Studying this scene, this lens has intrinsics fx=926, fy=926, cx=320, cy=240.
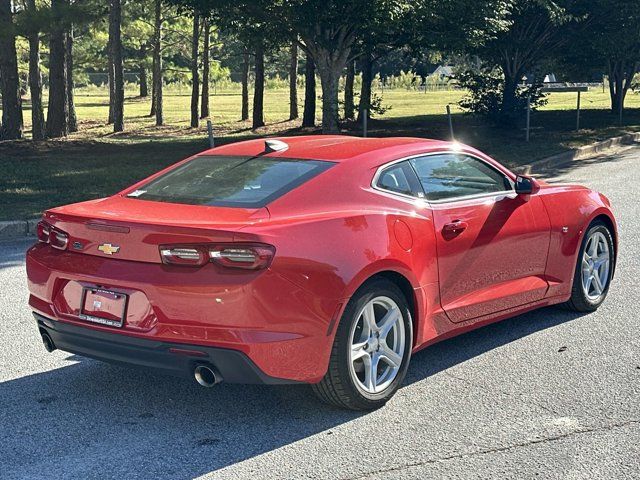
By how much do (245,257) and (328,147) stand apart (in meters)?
1.48

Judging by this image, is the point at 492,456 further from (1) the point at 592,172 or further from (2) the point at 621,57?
(2) the point at 621,57

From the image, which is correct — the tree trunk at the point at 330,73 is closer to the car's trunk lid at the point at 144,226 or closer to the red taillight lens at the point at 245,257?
the car's trunk lid at the point at 144,226

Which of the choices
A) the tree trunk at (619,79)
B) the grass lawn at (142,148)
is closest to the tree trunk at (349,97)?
the grass lawn at (142,148)

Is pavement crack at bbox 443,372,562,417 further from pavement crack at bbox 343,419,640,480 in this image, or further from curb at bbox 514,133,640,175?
curb at bbox 514,133,640,175

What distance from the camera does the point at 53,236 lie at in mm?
5020

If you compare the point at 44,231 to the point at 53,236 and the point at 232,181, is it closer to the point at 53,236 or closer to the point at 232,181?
the point at 53,236

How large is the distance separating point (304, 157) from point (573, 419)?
209cm

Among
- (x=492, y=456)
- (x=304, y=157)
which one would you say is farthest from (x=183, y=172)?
(x=492, y=456)

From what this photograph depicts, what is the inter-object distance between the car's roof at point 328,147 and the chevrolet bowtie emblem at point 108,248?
1.28m

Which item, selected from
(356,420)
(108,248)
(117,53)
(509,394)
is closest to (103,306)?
(108,248)

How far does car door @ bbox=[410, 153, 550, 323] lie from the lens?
5.55 m

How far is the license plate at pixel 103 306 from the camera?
4.60m

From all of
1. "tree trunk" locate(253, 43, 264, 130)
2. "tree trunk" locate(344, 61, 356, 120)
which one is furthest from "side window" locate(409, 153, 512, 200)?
"tree trunk" locate(253, 43, 264, 130)

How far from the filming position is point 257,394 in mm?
5262
